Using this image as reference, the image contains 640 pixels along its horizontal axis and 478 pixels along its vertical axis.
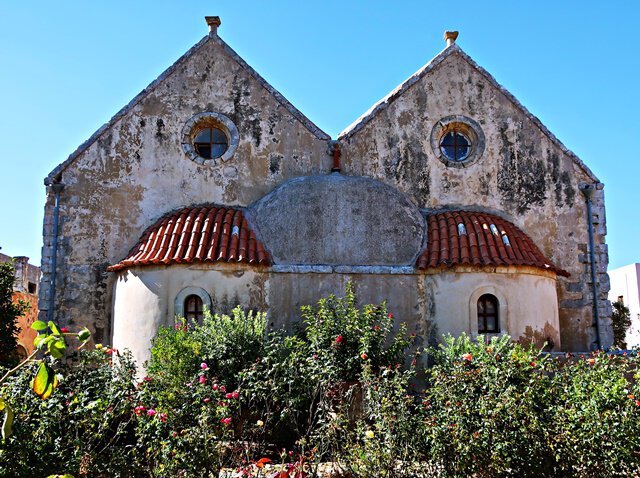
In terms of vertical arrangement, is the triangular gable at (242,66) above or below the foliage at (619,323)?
above

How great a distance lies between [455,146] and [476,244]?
3087mm

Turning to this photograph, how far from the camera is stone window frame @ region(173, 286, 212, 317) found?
1365 centimetres

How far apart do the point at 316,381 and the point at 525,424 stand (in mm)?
3488

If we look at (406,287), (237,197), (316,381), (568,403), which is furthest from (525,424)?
(237,197)

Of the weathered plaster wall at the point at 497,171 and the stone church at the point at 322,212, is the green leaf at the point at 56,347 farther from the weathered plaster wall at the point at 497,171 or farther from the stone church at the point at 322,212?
the weathered plaster wall at the point at 497,171

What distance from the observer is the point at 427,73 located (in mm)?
16531

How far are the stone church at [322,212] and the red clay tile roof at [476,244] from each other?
1.9 inches

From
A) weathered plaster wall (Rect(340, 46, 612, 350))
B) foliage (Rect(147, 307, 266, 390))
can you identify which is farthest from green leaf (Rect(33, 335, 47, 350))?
weathered plaster wall (Rect(340, 46, 612, 350))

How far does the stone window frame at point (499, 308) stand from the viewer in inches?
552

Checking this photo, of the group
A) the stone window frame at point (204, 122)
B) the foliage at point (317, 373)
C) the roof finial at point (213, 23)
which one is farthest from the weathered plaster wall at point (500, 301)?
the roof finial at point (213, 23)

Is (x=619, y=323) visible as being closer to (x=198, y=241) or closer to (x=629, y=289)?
(x=629, y=289)

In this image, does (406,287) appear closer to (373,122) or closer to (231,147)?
(373,122)

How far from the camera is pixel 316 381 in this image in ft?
33.5

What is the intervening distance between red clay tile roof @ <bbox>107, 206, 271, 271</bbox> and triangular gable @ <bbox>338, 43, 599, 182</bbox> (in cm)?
349
